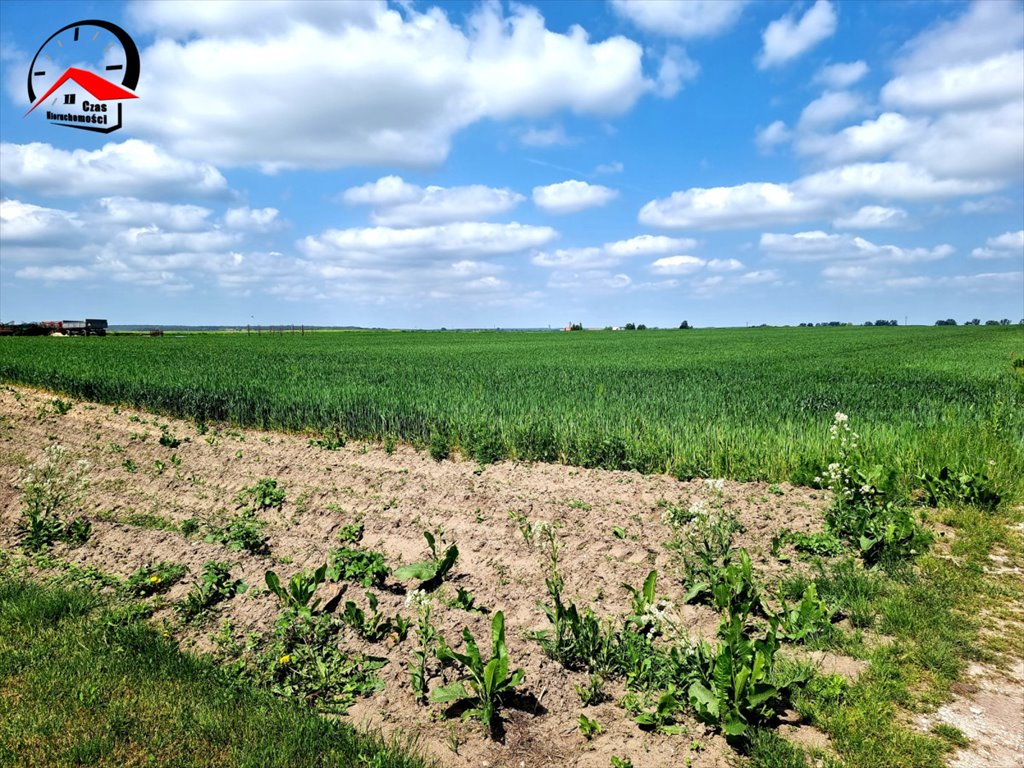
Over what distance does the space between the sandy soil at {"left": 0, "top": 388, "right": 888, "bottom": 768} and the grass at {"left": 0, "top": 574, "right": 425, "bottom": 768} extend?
39 centimetres

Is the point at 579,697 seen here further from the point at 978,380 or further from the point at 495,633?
the point at 978,380

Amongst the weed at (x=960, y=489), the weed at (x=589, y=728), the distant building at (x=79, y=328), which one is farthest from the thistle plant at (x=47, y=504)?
the distant building at (x=79, y=328)

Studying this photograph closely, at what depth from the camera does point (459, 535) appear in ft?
21.0

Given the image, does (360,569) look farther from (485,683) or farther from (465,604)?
(485,683)

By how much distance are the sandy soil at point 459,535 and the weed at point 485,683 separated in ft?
0.48

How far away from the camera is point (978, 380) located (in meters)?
18.3

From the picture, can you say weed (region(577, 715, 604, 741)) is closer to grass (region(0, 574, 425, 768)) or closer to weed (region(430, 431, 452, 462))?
grass (region(0, 574, 425, 768))

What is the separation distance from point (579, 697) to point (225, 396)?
43.2ft

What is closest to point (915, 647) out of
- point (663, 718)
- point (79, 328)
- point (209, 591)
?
point (663, 718)

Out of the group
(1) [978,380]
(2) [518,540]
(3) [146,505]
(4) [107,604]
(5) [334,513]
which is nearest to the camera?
(4) [107,604]

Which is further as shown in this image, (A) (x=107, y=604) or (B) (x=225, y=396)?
(B) (x=225, y=396)

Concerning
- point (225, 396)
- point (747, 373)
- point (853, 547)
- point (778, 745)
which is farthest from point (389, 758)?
point (747, 373)

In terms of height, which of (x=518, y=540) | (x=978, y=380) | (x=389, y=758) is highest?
(x=978, y=380)

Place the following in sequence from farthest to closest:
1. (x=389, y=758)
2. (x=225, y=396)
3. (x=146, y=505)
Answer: (x=225, y=396) < (x=146, y=505) < (x=389, y=758)
